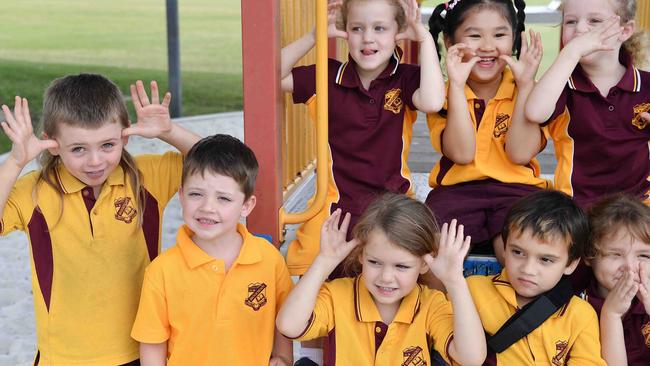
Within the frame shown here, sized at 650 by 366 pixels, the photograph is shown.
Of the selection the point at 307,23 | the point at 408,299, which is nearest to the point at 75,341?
the point at 408,299

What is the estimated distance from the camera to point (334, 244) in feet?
7.48

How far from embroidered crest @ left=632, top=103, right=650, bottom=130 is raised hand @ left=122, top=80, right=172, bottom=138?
5.12ft

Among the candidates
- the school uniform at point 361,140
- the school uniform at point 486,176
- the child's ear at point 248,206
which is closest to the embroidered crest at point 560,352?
the school uniform at point 486,176

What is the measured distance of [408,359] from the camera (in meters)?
2.23

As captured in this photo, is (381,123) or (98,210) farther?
(381,123)

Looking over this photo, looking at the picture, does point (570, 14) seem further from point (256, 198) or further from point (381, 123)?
point (256, 198)

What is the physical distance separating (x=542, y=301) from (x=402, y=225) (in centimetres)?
43

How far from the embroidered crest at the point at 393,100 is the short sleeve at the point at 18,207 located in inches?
46.9

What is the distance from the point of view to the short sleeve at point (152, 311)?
226 centimetres

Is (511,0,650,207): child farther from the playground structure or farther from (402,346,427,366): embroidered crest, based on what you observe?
(402,346,427,366): embroidered crest

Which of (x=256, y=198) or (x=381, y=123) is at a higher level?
(x=381, y=123)

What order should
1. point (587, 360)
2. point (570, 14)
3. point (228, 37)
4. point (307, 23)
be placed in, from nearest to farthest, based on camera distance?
point (587, 360) → point (570, 14) → point (307, 23) → point (228, 37)

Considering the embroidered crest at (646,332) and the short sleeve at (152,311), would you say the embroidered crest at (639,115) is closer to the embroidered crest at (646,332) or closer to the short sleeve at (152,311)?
the embroidered crest at (646,332)

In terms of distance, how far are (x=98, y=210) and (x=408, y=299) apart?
3.05ft
